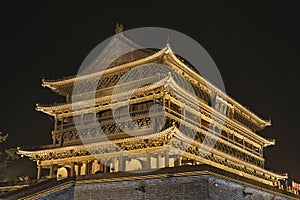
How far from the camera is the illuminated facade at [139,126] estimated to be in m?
22.7

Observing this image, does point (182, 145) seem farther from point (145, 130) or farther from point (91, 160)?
point (91, 160)

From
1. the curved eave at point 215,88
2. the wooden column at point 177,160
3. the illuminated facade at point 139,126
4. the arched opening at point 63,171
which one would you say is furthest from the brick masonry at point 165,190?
the arched opening at point 63,171

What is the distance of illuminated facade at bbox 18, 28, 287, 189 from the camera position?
22.7 m

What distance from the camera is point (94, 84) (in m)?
26.7

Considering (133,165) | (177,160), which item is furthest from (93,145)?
(177,160)

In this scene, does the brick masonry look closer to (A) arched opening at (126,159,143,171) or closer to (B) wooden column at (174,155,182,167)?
(B) wooden column at (174,155,182,167)

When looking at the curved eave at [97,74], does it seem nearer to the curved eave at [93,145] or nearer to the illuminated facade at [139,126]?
the illuminated facade at [139,126]

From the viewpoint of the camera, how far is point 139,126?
23.0 meters

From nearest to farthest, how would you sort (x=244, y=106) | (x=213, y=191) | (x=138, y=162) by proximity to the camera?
(x=213, y=191) → (x=138, y=162) → (x=244, y=106)

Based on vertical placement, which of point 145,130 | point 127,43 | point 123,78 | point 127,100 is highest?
point 127,43

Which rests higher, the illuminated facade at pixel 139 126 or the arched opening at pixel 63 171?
the illuminated facade at pixel 139 126

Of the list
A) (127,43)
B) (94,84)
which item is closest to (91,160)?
(94,84)

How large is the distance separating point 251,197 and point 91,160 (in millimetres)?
12017

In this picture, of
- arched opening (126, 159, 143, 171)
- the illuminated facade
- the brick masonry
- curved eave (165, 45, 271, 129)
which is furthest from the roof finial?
the brick masonry
